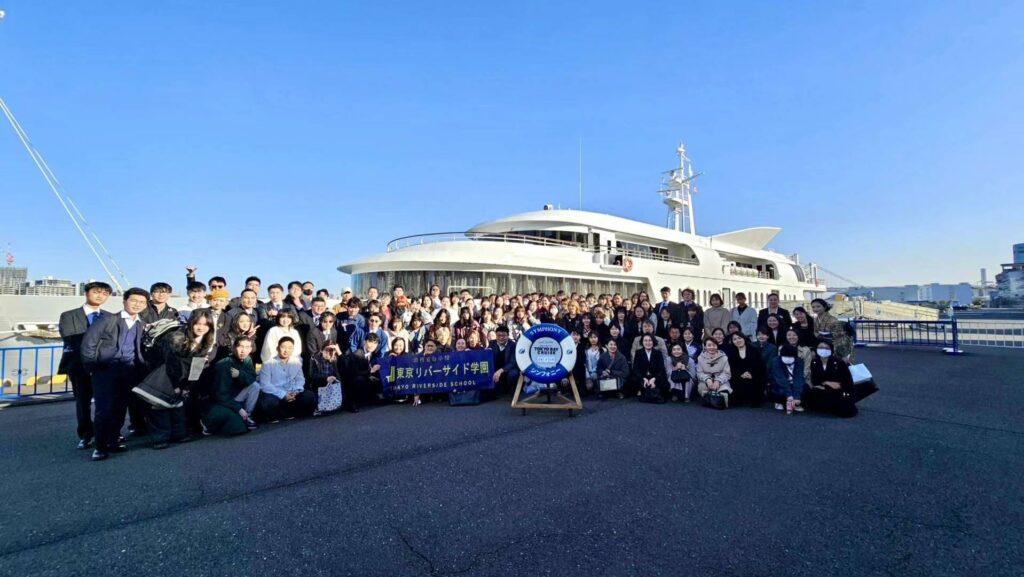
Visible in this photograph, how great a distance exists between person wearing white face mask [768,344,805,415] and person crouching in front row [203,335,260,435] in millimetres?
8056

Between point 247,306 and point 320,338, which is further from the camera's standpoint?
point 320,338

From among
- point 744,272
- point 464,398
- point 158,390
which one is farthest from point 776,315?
point 744,272

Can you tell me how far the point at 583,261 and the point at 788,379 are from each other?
42.4ft

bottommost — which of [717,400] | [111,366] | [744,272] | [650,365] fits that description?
[717,400]

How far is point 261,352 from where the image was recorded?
680cm

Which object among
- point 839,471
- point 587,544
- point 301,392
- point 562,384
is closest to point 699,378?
point 562,384

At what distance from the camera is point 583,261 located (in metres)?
19.5

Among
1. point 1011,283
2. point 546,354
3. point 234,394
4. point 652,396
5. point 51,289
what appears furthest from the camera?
point 1011,283

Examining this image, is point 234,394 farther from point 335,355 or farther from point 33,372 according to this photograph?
point 33,372

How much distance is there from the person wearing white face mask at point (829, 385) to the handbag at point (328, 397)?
24.5ft

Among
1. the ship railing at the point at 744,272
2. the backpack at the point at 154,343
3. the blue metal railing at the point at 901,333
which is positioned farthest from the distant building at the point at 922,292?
the backpack at the point at 154,343

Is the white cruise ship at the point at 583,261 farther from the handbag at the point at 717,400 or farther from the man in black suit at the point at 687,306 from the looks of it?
the handbag at the point at 717,400

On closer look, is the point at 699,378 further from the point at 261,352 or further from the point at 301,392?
the point at 261,352

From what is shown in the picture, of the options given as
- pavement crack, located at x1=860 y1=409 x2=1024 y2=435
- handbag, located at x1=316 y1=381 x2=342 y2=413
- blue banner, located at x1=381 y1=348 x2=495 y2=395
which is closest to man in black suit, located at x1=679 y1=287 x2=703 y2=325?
pavement crack, located at x1=860 y1=409 x2=1024 y2=435
